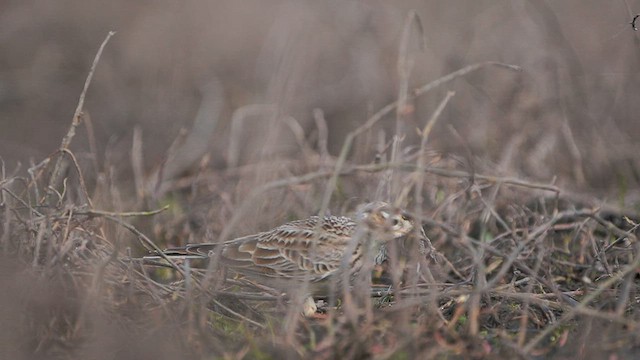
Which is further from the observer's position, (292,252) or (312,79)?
(312,79)

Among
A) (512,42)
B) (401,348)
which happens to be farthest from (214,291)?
(512,42)

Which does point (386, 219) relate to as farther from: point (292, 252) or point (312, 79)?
point (312, 79)

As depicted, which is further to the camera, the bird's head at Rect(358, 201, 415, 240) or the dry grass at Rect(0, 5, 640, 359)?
the bird's head at Rect(358, 201, 415, 240)

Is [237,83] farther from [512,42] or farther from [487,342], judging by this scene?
[487,342]

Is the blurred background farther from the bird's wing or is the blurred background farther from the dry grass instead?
the bird's wing

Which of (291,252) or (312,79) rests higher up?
(291,252)

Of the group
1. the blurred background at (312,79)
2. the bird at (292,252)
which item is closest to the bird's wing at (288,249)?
the bird at (292,252)

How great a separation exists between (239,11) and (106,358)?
9419mm

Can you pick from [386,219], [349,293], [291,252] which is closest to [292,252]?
[291,252]

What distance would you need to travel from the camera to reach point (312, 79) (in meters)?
12.1

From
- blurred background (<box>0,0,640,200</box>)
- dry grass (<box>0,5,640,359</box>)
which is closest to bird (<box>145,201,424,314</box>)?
dry grass (<box>0,5,640,359</box>)

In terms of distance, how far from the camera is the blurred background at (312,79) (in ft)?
29.9

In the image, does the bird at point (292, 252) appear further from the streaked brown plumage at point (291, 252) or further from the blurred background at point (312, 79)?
the blurred background at point (312, 79)

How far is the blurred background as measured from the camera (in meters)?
9.12
